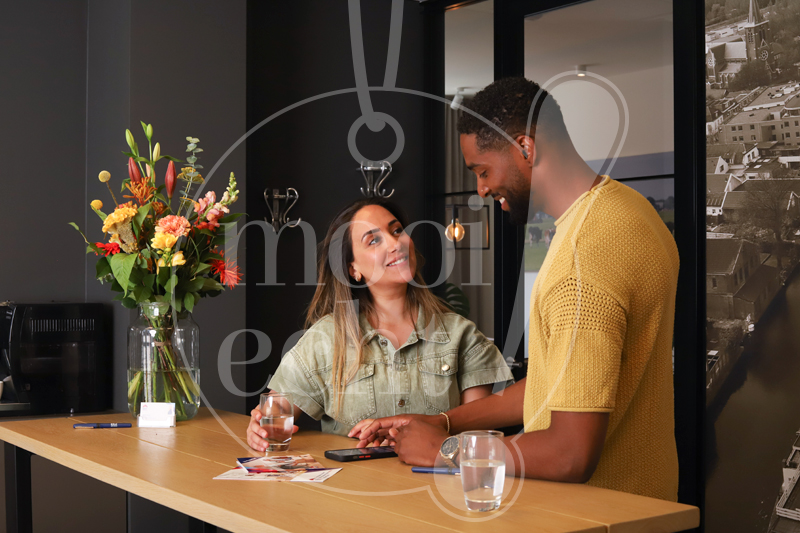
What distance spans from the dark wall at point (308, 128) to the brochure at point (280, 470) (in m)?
1.88

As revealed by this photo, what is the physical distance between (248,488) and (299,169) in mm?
2634

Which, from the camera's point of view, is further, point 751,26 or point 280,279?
point 280,279

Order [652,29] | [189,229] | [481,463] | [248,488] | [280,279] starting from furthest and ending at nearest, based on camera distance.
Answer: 1. [280,279]
2. [652,29]
3. [189,229]
4. [248,488]
5. [481,463]

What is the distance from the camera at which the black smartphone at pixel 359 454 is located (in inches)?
63.1

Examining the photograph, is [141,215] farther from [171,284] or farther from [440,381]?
[440,381]

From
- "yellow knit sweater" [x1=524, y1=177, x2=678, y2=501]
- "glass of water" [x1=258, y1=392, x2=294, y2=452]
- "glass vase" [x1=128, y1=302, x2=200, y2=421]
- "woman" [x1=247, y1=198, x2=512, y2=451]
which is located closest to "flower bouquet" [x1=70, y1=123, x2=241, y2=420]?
"glass vase" [x1=128, y1=302, x2=200, y2=421]

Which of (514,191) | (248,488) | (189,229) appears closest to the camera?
(248,488)

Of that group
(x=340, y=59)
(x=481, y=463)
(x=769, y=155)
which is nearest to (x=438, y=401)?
(x=481, y=463)

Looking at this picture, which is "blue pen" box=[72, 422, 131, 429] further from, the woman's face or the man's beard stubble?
the man's beard stubble

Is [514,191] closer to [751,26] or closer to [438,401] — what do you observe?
[438,401]

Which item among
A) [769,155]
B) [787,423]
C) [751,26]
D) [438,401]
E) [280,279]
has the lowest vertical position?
[787,423]

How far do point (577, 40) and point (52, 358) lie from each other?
8.54ft

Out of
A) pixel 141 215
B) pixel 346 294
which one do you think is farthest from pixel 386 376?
pixel 141 215

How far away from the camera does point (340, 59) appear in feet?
13.2
